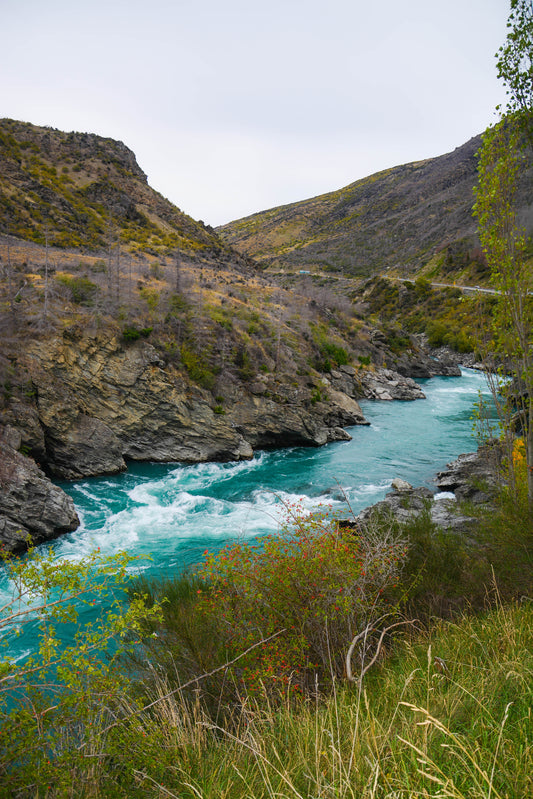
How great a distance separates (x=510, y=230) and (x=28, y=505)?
17.0 m

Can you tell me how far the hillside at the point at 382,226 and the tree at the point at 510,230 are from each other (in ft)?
255

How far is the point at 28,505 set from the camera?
1587cm

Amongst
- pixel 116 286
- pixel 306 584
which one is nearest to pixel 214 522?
pixel 306 584

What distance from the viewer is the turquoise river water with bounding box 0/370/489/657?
52.0 feet

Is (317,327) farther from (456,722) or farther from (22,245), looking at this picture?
(456,722)

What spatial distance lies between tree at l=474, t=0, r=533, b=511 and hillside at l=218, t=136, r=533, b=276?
3065 inches

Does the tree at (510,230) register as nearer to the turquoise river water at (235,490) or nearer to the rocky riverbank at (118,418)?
the turquoise river water at (235,490)

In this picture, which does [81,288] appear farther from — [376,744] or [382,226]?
[382,226]

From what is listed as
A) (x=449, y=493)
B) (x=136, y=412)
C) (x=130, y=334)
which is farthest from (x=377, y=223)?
(x=449, y=493)

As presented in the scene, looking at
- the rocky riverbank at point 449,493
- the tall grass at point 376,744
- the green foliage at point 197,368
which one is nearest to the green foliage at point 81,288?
the green foliage at point 197,368

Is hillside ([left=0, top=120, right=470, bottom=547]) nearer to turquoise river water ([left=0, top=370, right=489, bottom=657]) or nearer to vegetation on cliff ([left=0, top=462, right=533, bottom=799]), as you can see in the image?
turquoise river water ([left=0, top=370, right=489, bottom=657])

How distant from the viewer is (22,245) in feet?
118

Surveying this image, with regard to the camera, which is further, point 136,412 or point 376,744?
point 136,412

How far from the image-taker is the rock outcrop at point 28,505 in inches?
595
